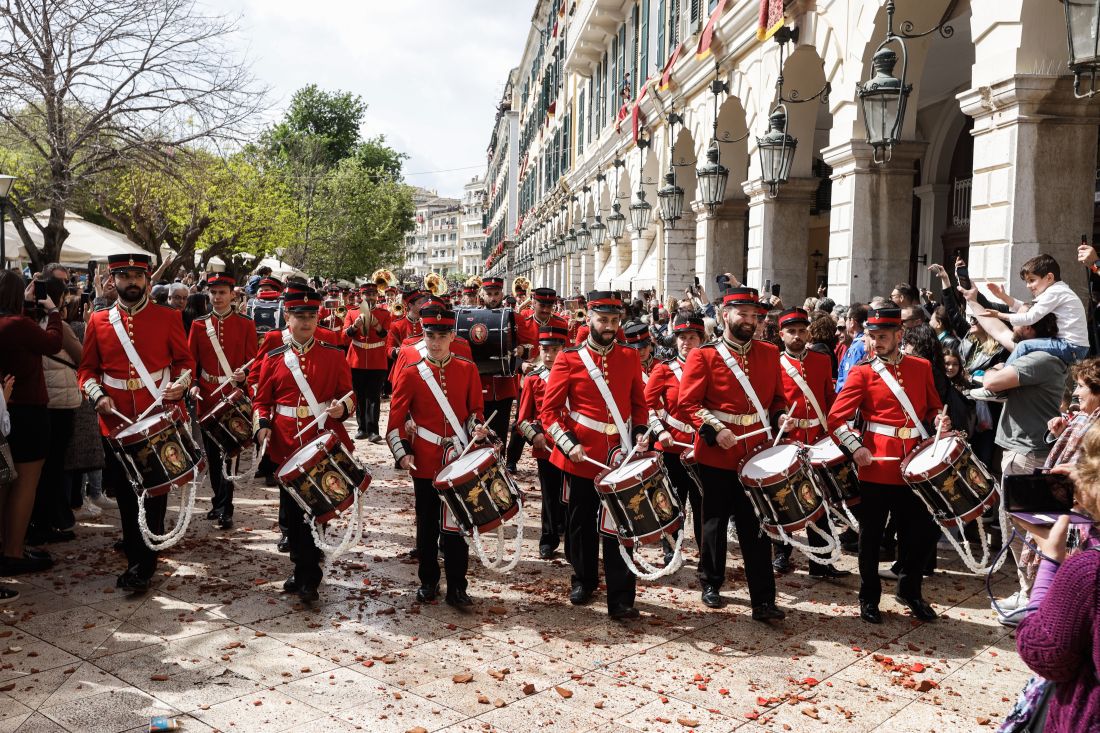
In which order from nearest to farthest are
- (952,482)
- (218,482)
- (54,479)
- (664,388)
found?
(952,482) → (664,388) → (54,479) → (218,482)

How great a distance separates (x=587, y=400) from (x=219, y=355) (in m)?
3.67

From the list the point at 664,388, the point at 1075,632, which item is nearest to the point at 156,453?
the point at 664,388

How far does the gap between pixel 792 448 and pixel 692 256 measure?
593 inches

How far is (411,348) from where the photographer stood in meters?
6.33

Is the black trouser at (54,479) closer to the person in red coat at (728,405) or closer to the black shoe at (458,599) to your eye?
the black shoe at (458,599)

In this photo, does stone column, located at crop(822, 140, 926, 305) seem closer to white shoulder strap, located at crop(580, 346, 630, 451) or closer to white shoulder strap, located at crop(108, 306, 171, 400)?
white shoulder strap, located at crop(580, 346, 630, 451)

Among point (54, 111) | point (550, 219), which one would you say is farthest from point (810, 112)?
point (550, 219)

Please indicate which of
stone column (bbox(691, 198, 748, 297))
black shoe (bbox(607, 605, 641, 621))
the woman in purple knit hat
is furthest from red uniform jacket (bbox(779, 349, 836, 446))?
stone column (bbox(691, 198, 748, 297))

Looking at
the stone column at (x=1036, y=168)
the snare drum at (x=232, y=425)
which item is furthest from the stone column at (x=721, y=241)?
the snare drum at (x=232, y=425)

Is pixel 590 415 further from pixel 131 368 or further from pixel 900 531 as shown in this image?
pixel 131 368

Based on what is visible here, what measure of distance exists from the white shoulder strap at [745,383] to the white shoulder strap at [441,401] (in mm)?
1779

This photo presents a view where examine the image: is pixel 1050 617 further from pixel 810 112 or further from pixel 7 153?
pixel 7 153

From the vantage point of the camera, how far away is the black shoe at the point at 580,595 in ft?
20.3

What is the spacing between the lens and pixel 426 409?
6.22 meters
